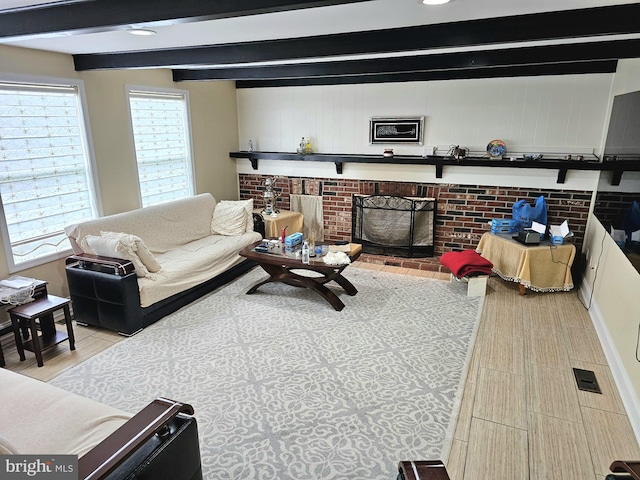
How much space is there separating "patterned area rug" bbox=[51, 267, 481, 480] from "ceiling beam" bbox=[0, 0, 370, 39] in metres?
2.08

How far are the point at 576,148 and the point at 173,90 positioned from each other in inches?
178

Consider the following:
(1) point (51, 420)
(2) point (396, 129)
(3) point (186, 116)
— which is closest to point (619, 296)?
(2) point (396, 129)

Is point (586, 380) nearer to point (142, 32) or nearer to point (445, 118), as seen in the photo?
point (445, 118)

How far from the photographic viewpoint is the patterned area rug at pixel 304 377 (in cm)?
210

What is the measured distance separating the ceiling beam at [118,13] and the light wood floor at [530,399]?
218cm

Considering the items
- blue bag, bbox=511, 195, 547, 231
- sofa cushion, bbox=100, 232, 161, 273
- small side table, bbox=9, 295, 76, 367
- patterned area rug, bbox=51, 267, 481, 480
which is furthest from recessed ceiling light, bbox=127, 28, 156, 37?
blue bag, bbox=511, 195, 547, 231

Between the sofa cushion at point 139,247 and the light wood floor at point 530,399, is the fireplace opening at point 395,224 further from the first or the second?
the sofa cushion at point 139,247

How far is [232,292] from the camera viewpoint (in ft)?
13.5

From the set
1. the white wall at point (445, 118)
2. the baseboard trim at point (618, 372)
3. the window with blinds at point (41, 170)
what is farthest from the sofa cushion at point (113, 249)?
the baseboard trim at point (618, 372)

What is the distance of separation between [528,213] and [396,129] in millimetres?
1796

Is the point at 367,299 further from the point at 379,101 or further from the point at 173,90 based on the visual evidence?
the point at 173,90

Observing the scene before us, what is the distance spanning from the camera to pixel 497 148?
14.4ft

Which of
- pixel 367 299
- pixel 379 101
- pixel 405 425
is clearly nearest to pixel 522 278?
pixel 367 299

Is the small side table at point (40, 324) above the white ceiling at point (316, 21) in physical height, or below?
below
